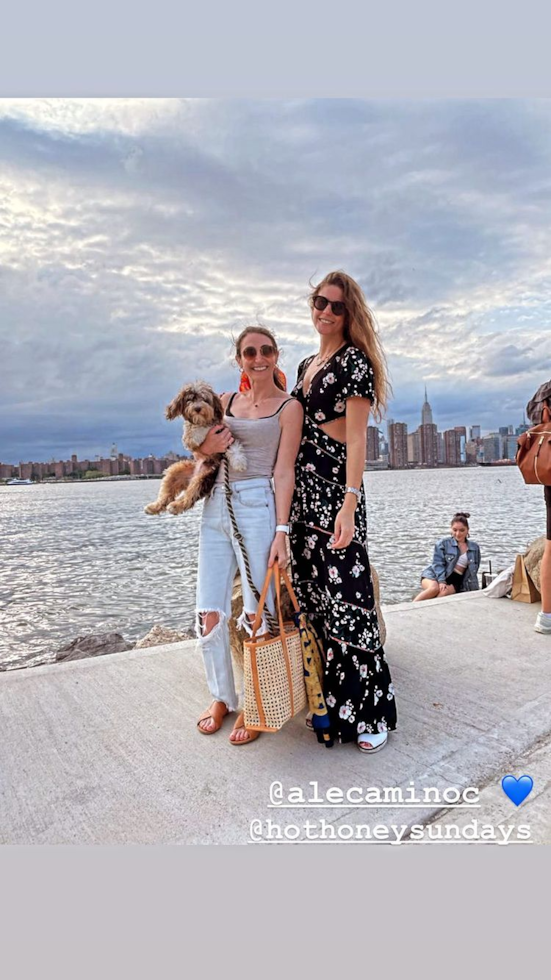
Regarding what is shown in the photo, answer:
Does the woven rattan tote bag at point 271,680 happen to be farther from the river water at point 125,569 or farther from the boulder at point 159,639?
the boulder at point 159,639

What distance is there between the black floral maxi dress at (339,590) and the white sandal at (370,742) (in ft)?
0.10

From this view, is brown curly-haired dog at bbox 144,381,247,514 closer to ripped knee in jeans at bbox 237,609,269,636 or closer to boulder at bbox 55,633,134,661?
ripped knee in jeans at bbox 237,609,269,636

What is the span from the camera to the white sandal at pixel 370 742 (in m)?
3.01

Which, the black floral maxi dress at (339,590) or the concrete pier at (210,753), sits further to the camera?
the black floral maxi dress at (339,590)

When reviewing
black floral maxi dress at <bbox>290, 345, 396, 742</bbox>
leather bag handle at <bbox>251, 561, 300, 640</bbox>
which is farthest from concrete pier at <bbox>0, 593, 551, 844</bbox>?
leather bag handle at <bbox>251, 561, 300, 640</bbox>

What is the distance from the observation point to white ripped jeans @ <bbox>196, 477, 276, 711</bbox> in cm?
308

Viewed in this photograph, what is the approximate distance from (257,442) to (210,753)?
5.36ft

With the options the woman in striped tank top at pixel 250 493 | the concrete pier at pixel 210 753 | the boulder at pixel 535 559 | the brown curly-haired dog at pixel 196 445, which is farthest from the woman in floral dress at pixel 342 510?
the boulder at pixel 535 559

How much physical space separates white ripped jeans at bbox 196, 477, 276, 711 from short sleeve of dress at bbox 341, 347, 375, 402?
64cm

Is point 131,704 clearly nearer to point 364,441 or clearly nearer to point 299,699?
point 299,699

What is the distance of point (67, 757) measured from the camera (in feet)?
10.1

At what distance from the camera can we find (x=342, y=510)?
2.97m

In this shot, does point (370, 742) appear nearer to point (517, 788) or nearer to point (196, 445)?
point (517, 788)

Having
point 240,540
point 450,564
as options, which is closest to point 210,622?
point 240,540
